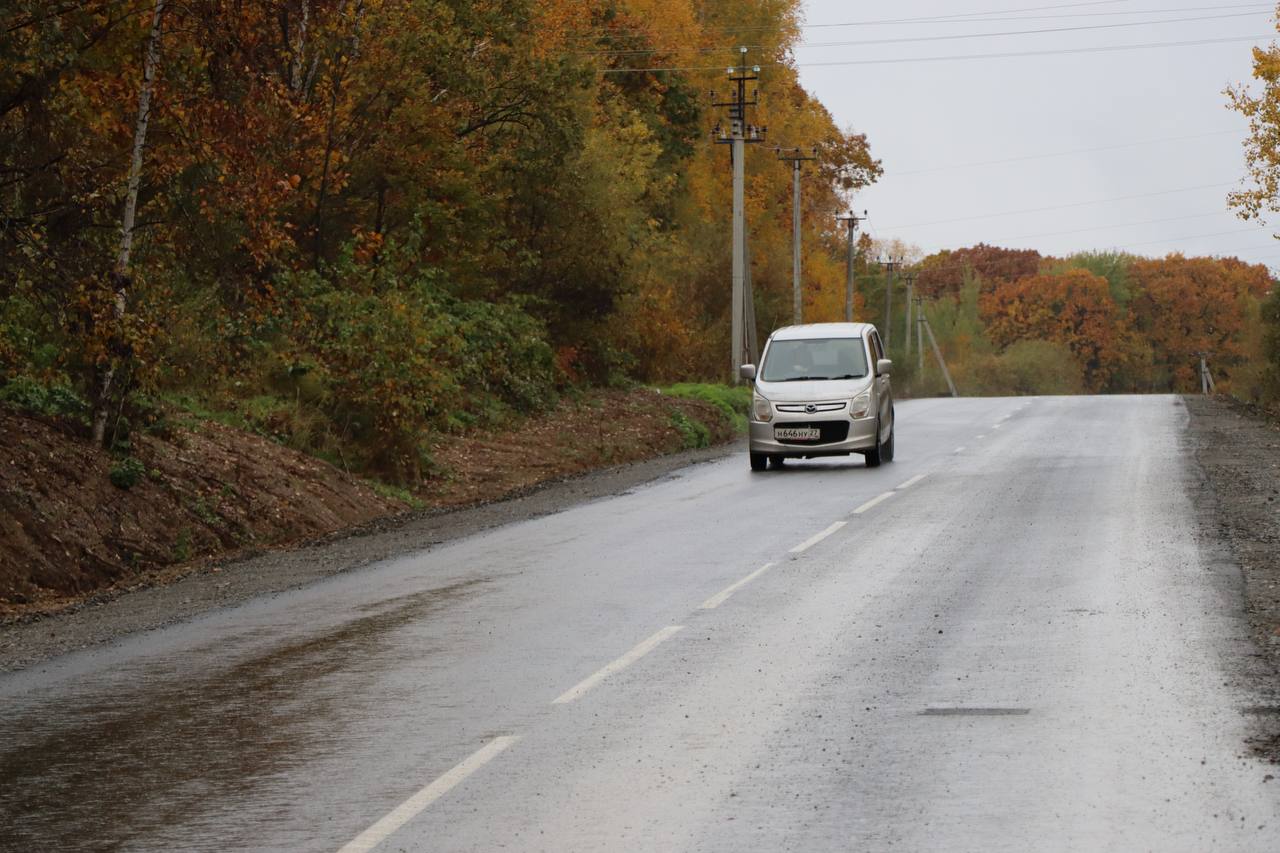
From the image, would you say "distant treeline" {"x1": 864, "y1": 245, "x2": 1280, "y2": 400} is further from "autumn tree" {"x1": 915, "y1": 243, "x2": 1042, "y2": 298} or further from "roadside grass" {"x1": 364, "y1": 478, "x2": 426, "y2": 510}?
"roadside grass" {"x1": 364, "y1": 478, "x2": 426, "y2": 510}

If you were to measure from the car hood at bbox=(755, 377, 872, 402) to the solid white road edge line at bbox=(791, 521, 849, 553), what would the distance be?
841 cm

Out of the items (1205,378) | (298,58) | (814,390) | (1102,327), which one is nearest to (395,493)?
(298,58)

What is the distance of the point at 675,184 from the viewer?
63469mm

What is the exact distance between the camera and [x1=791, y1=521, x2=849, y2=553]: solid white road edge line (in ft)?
53.3

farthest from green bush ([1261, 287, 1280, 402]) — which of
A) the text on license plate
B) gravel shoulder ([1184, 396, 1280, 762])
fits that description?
the text on license plate

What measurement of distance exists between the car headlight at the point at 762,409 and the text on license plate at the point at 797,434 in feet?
0.75

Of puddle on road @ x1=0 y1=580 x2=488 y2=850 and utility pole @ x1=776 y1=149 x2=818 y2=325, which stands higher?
utility pole @ x1=776 y1=149 x2=818 y2=325

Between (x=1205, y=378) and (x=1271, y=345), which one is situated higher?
(x=1271, y=345)

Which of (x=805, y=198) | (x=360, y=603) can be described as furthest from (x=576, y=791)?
(x=805, y=198)

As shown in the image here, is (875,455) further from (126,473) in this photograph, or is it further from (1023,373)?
(1023,373)

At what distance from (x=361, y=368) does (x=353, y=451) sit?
111cm

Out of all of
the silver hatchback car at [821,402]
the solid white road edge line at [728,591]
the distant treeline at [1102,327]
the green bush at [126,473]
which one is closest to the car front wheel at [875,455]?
the silver hatchback car at [821,402]

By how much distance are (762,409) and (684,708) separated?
1837 centimetres

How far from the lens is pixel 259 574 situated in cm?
1579
